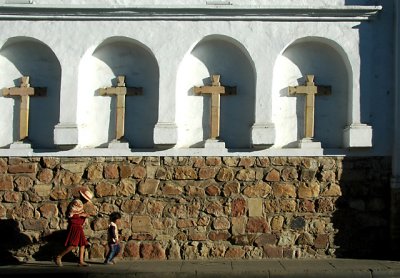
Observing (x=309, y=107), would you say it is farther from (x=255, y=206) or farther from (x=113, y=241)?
(x=113, y=241)

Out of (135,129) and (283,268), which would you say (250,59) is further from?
(283,268)

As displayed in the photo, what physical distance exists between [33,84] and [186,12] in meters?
2.77

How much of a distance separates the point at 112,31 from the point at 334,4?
11.8 ft

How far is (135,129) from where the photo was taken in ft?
27.7

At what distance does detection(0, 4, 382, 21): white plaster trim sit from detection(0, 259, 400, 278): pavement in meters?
3.81

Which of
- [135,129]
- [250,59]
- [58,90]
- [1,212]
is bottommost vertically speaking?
[1,212]

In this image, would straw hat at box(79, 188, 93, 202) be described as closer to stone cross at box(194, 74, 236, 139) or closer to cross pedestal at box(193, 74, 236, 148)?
cross pedestal at box(193, 74, 236, 148)

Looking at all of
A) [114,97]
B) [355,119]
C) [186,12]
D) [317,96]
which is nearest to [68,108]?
[114,97]

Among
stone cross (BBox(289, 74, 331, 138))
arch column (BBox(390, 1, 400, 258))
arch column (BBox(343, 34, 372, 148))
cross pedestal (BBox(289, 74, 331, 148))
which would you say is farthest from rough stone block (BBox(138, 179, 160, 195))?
arch column (BBox(390, 1, 400, 258))

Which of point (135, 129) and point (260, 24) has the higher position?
point (260, 24)

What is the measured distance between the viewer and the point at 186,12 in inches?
325

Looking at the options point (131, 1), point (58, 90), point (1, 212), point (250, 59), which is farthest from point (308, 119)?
point (1, 212)

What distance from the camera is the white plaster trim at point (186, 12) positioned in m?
8.22

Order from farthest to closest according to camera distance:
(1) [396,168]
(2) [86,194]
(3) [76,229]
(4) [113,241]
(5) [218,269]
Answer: (1) [396,168]
(2) [86,194]
(4) [113,241]
(3) [76,229]
(5) [218,269]
